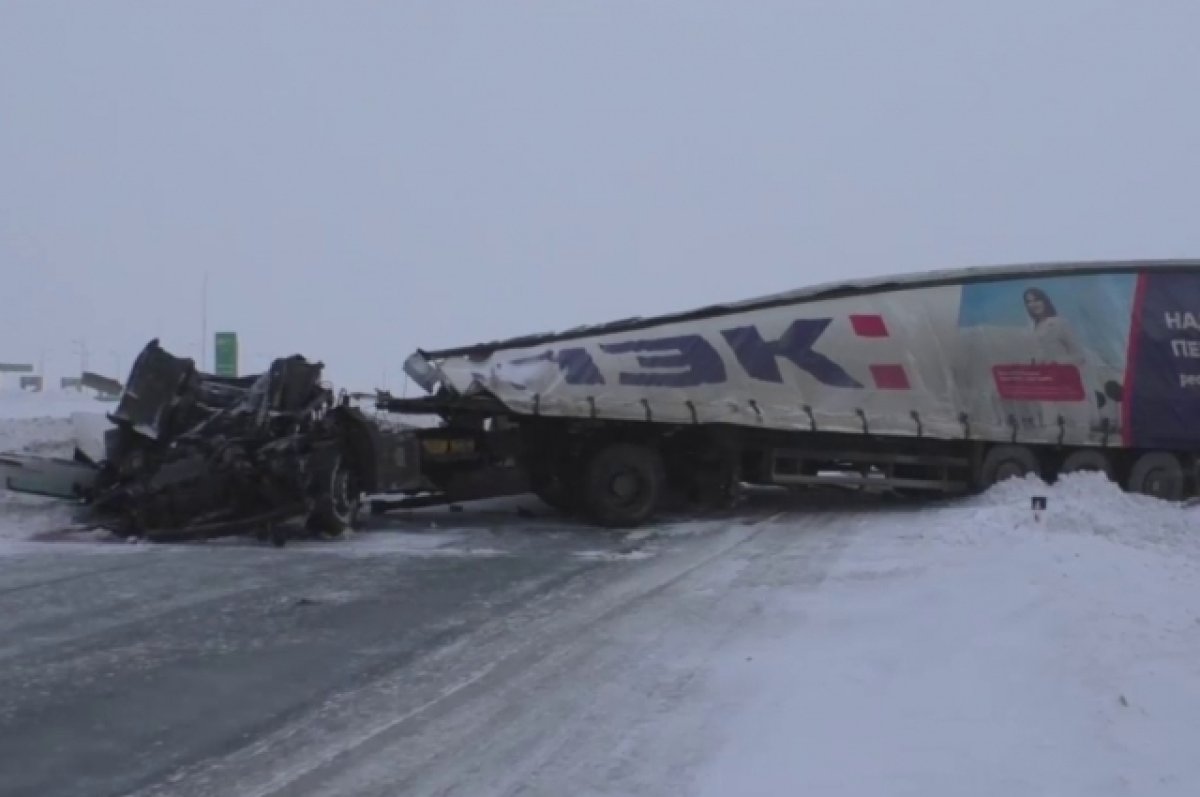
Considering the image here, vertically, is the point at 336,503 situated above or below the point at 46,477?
below

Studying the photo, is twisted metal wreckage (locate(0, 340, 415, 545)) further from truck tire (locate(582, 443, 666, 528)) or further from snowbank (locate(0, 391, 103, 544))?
truck tire (locate(582, 443, 666, 528))

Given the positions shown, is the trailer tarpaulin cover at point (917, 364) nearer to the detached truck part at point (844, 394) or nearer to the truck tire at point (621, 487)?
the detached truck part at point (844, 394)

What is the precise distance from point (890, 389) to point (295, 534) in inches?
292

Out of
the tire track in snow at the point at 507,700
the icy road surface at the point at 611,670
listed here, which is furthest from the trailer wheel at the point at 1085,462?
the tire track in snow at the point at 507,700

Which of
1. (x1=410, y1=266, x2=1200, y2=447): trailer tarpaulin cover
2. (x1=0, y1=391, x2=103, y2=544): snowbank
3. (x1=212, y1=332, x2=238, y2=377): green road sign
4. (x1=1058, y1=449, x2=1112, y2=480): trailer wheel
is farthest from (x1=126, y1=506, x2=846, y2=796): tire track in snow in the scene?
(x1=212, y1=332, x2=238, y2=377): green road sign

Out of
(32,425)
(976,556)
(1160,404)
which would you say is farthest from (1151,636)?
(32,425)

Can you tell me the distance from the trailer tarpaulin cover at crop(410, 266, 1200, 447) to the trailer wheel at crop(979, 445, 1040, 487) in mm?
278

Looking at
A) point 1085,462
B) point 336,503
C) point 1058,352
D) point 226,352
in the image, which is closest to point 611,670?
point 336,503

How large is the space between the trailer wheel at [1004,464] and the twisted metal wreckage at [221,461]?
742 centimetres

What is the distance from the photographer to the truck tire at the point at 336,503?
46.3ft

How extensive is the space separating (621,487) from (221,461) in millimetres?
4636

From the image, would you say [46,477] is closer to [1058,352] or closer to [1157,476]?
[1058,352]

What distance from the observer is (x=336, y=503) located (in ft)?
46.9

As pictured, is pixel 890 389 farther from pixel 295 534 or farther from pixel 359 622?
pixel 359 622
